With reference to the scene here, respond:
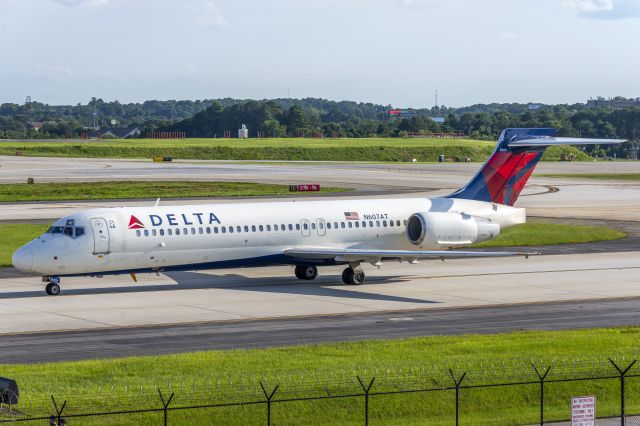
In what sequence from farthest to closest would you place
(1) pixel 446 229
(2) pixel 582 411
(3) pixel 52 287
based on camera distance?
1. (1) pixel 446 229
2. (3) pixel 52 287
3. (2) pixel 582 411

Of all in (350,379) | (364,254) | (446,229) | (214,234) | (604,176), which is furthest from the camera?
(604,176)

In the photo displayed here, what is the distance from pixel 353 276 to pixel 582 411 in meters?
25.3

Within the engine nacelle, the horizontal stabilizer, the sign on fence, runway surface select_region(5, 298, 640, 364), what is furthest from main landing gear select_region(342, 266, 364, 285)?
the sign on fence

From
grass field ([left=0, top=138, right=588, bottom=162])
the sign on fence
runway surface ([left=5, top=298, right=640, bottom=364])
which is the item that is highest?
grass field ([left=0, top=138, right=588, bottom=162])

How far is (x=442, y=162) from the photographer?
167 metres

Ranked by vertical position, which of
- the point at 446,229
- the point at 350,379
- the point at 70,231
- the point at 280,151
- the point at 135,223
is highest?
the point at 280,151

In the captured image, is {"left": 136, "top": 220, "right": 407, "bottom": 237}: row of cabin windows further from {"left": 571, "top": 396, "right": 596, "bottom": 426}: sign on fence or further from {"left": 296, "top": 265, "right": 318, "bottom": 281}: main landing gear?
{"left": 571, "top": 396, "right": 596, "bottom": 426}: sign on fence

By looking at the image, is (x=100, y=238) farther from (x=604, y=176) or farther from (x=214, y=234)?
(x=604, y=176)

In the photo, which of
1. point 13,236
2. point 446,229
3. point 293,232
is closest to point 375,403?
point 293,232

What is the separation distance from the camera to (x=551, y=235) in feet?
209

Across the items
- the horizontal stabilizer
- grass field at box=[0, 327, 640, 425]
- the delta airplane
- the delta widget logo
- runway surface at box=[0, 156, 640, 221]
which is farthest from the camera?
runway surface at box=[0, 156, 640, 221]

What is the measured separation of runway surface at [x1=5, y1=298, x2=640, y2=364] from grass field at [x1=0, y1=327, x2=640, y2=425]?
1779 millimetres

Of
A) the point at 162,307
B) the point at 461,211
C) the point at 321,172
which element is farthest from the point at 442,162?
the point at 162,307

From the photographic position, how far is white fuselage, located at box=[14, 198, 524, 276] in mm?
40125
